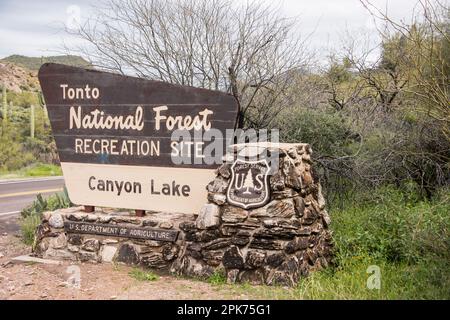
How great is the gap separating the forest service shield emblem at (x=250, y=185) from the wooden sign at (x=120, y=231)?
0.98 meters

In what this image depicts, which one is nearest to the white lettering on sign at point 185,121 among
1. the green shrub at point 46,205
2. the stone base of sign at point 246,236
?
the stone base of sign at point 246,236

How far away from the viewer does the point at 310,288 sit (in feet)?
16.2

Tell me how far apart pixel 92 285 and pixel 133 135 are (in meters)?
1.95

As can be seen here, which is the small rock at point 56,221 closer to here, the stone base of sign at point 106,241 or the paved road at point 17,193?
the stone base of sign at point 106,241

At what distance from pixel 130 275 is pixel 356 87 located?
7334 millimetres

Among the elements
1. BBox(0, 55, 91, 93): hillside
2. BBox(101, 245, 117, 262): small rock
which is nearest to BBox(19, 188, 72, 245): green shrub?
BBox(101, 245, 117, 262): small rock

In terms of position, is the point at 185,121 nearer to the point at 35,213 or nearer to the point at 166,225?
the point at 166,225

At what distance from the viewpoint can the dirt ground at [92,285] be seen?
502 cm

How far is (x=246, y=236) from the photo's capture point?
5469 mm

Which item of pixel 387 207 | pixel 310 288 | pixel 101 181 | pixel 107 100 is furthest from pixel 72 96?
pixel 387 207

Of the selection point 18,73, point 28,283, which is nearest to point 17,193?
point 28,283

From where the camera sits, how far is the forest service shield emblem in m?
5.46

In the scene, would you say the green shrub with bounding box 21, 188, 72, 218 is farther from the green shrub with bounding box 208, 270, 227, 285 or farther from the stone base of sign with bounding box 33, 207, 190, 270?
the green shrub with bounding box 208, 270, 227, 285

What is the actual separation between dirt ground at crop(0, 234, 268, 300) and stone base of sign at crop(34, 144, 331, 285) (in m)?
0.25
